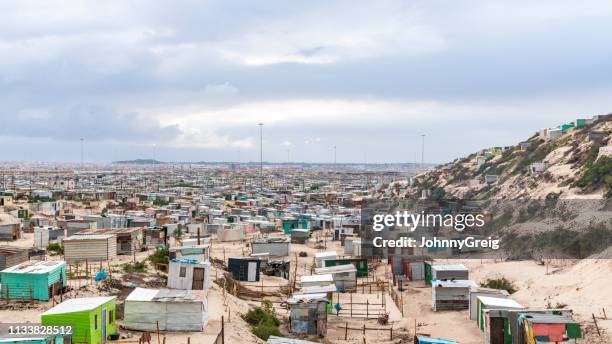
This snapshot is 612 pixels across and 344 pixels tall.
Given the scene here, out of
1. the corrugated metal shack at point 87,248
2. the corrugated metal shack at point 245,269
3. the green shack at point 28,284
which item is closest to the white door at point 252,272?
the corrugated metal shack at point 245,269

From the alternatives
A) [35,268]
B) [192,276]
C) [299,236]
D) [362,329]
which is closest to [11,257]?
[35,268]

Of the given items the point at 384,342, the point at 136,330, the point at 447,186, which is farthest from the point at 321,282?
the point at 447,186

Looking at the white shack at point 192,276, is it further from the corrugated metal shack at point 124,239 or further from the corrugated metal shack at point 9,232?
the corrugated metal shack at point 9,232

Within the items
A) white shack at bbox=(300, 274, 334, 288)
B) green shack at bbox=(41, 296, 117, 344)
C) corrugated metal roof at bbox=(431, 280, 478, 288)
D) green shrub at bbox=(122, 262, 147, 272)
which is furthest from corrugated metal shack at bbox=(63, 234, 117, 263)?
corrugated metal roof at bbox=(431, 280, 478, 288)

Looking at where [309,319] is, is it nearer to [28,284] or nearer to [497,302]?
[497,302]

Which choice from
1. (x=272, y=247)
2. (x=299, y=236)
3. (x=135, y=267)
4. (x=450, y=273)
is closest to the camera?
(x=135, y=267)

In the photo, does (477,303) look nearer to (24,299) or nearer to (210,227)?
(24,299)
